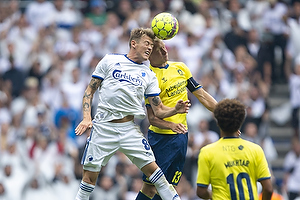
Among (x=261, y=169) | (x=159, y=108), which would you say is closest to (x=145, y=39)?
(x=159, y=108)

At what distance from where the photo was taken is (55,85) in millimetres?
15297

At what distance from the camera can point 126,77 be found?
7699mm

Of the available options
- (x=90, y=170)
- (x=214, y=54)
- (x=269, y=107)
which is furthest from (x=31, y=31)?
(x=90, y=170)

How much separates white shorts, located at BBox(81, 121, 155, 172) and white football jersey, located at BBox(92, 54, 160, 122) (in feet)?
0.56

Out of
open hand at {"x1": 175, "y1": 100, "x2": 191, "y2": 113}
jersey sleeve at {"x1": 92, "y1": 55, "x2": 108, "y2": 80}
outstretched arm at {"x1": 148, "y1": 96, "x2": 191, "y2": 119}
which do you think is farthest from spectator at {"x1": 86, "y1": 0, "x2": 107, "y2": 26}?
open hand at {"x1": 175, "y1": 100, "x2": 191, "y2": 113}

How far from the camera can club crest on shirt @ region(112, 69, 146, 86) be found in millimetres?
7695

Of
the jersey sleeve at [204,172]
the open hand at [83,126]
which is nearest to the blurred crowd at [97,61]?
the open hand at [83,126]

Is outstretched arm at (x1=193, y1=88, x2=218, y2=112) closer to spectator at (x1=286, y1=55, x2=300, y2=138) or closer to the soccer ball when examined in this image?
the soccer ball

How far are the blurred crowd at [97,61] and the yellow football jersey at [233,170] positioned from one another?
7.00 m

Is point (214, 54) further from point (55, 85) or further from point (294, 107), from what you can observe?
point (55, 85)

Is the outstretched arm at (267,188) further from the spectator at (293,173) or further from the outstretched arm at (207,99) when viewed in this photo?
the spectator at (293,173)

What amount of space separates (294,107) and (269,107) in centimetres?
81

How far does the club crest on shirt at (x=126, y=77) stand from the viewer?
25.2 ft

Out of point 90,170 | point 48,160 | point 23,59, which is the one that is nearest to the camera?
point 90,170
